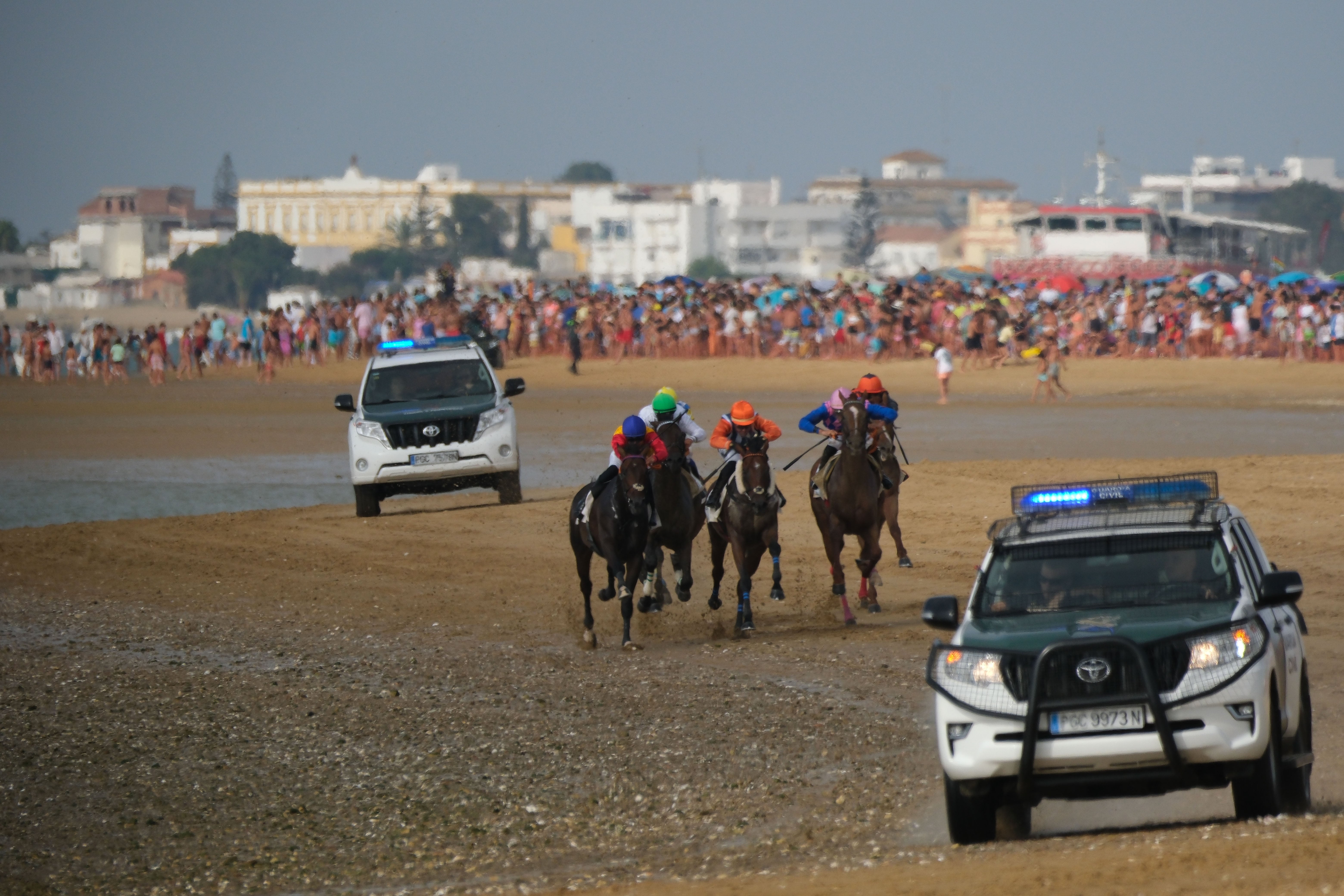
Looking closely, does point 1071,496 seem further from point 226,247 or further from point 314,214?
point 314,214

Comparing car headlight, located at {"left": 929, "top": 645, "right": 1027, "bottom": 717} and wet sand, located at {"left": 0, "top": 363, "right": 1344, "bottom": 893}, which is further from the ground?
car headlight, located at {"left": 929, "top": 645, "right": 1027, "bottom": 717}

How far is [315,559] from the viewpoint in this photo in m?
19.6

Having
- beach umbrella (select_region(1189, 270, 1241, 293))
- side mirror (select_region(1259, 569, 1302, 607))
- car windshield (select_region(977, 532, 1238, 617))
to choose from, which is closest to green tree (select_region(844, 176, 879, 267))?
beach umbrella (select_region(1189, 270, 1241, 293))

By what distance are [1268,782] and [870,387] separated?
7.60 metres

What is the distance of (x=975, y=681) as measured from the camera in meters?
8.09

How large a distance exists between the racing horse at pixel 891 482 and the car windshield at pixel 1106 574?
232 inches

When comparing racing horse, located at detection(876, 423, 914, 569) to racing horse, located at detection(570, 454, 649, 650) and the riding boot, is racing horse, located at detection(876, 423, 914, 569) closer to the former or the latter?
the riding boot

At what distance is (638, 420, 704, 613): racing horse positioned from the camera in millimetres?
13891

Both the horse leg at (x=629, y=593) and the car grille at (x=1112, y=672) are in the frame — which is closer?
the car grille at (x=1112, y=672)

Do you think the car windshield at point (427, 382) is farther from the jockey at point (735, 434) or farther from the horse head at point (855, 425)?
the horse head at point (855, 425)

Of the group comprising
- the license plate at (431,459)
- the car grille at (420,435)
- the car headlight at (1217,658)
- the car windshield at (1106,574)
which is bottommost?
the license plate at (431,459)

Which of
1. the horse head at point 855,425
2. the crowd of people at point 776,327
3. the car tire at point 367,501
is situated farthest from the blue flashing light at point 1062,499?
the crowd of people at point 776,327

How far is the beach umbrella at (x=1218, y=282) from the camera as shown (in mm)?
48875

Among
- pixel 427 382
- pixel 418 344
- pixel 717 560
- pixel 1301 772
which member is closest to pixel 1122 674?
pixel 1301 772
